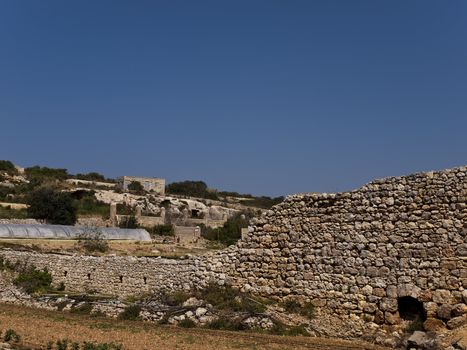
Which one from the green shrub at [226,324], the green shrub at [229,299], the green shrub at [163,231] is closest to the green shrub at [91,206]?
the green shrub at [163,231]

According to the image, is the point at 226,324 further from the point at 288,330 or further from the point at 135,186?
the point at 135,186

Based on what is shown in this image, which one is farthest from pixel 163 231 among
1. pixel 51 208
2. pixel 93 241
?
pixel 93 241

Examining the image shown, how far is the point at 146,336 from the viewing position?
1323cm

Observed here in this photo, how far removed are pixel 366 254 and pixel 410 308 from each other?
5.67 ft

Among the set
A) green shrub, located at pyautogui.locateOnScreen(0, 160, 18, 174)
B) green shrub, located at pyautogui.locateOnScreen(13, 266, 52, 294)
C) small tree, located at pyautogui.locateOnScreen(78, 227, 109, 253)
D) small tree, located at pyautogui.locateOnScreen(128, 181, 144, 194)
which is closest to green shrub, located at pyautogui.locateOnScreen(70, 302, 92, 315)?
green shrub, located at pyautogui.locateOnScreen(13, 266, 52, 294)

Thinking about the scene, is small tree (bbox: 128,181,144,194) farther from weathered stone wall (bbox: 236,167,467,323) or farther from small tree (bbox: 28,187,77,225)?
weathered stone wall (bbox: 236,167,467,323)

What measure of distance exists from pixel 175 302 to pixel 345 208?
249 inches

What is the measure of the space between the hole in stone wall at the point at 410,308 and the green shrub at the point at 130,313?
7.70m

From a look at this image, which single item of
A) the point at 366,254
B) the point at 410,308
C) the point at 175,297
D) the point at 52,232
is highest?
the point at 366,254

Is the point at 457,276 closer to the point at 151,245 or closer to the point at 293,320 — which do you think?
the point at 293,320

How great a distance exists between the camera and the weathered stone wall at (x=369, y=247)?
13.3 m

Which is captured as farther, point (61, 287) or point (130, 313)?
point (61, 287)

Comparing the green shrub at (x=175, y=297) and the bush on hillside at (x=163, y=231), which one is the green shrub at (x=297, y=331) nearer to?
the green shrub at (x=175, y=297)

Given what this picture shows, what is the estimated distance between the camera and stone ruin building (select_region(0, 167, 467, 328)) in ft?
43.4
